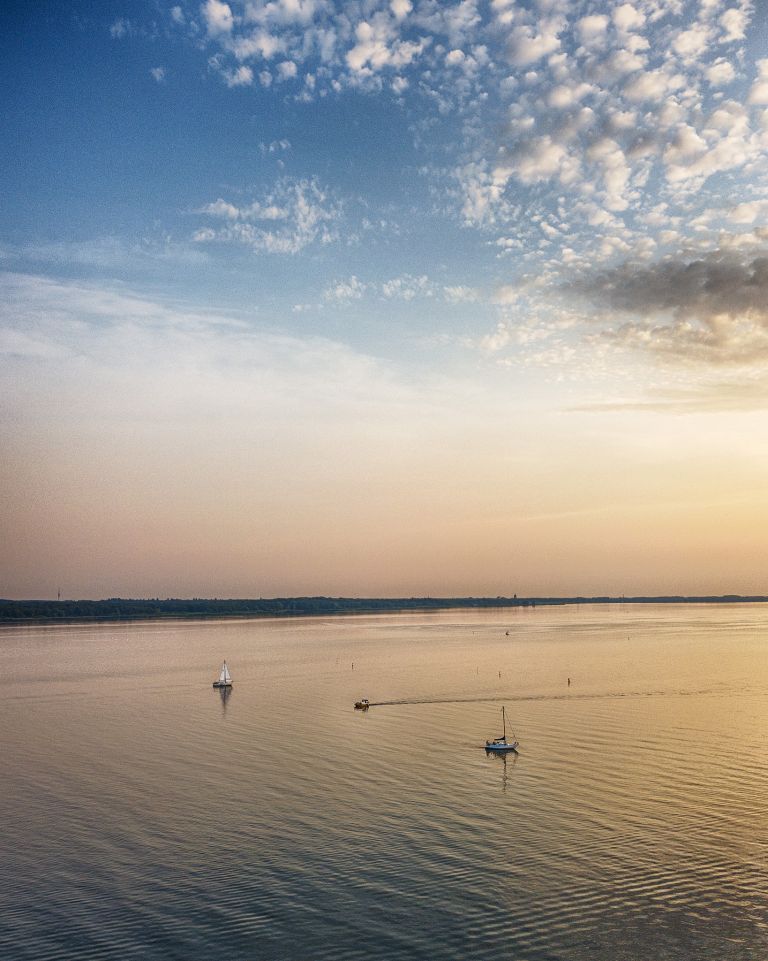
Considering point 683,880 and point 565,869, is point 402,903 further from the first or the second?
point 683,880

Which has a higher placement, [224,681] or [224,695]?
[224,681]

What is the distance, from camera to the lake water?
24562 mm

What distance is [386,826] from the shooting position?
35.1 metres

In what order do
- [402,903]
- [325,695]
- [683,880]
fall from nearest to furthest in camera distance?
[402,903], [683,880], [325,695]

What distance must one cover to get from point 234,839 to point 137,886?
19.3 ft

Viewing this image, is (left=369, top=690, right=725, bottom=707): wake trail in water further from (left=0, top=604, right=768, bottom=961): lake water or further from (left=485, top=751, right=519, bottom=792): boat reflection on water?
(left=485, top=751, right=519, bottom=792): boat reflection on water

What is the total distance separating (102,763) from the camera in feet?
163

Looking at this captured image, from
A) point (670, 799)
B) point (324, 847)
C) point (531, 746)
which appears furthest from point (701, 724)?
point (324, 847)

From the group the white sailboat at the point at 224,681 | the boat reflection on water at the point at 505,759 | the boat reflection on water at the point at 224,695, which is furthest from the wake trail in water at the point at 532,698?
the boat reflection on water at the point at 505,759

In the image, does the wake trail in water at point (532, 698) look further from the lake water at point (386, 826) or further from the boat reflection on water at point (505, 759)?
the boat reflection on water at point (505, 759)

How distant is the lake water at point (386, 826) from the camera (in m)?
24.6

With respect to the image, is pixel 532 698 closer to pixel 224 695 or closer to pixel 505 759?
pixel 505 759

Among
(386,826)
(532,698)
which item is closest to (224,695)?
(532,698)

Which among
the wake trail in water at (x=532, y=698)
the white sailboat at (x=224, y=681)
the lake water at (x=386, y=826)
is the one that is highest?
the white sailboat at (x=224, y=681)
